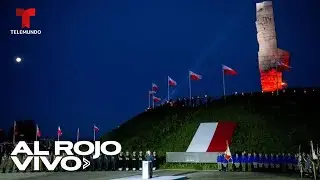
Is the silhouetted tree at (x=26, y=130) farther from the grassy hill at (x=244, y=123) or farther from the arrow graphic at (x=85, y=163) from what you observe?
the arrow graphic at (x=85, y=163)

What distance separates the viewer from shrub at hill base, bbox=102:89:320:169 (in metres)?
36.2

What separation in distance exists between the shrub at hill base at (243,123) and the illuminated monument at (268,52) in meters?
12.0

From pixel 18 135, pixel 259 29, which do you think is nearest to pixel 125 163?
pixel 259 29

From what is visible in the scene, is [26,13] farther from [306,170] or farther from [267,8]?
[267,8]

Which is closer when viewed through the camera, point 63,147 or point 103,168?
point 63,147

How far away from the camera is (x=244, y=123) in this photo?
40.4 metres

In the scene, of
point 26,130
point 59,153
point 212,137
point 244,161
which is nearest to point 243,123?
point 212,137

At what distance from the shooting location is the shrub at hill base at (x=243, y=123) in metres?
36.2

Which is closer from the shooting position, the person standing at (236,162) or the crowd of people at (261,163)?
the crowd of people at (261,163)

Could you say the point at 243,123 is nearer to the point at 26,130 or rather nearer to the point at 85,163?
the point at 85,163

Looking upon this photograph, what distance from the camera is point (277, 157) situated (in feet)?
93.5

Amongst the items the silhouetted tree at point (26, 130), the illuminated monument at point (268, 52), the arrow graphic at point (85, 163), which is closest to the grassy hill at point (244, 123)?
the arrow graphic at point (85, 163)

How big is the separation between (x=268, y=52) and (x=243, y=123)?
26625 millimetres

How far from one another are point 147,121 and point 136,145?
7128mm
